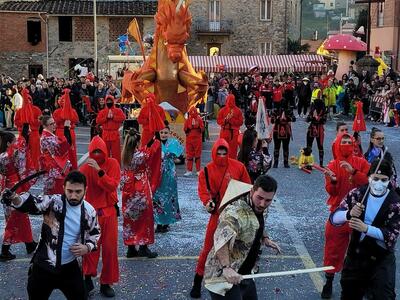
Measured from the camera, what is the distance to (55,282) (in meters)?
4.75

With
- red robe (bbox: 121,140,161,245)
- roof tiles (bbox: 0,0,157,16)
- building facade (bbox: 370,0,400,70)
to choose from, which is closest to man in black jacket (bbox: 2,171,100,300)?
red robe (bbox: 121,140,161,245)

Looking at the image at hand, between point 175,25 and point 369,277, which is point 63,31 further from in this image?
point 369,277

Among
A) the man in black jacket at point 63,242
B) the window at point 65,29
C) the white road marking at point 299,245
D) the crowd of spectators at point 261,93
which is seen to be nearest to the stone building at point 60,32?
the window at point 65,29

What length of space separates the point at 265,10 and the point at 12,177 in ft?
124

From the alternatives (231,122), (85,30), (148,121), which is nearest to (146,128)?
(148,121)

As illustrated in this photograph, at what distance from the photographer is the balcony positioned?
42.5 m

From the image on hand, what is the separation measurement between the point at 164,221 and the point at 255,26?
36319 mm

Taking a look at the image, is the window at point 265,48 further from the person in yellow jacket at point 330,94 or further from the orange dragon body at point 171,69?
the orange dragon body at point 171,69

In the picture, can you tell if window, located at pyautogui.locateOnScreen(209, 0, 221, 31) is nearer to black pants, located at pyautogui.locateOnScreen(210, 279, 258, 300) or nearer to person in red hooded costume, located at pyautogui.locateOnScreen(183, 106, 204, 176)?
person in red hooded costume, located at pyautogui.locateOnScreen(183, 106, 204, 176)

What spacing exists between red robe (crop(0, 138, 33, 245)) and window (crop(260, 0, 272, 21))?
3758 centimetres

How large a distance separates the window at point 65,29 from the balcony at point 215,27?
8.77 m

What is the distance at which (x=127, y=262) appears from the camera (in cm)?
729

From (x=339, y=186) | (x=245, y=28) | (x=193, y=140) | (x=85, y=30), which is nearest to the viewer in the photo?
(x=339, y=186)

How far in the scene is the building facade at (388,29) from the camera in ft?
116
